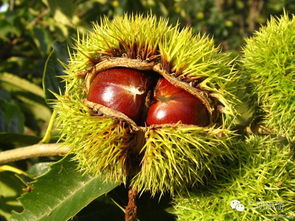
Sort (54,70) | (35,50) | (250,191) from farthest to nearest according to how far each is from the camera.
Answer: (35,50)
(54,70)
(250,191)

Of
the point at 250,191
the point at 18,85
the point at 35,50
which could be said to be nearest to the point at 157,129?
the point at 250,191

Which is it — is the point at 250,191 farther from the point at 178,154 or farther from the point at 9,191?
the point at 9,191

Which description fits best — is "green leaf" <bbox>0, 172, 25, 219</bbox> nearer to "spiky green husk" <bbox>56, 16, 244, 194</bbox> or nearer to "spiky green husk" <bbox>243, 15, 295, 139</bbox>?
"spiky green husk" <bbox>56, 16, 244, 194</bbox>

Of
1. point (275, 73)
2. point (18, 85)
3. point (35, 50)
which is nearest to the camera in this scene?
point (275, 73)

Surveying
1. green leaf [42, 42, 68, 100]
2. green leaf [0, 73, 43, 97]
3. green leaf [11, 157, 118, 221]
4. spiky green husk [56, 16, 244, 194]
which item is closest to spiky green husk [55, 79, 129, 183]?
spiky green husk [56, 16, 244, 194]

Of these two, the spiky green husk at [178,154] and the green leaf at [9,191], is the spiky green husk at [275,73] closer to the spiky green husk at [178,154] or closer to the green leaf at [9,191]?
the spiky green husk at [178,154]

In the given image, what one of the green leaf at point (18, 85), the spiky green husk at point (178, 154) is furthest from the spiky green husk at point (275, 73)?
the green leaf at point (18, 85)

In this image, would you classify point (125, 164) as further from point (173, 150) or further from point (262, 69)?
point (262, 69)

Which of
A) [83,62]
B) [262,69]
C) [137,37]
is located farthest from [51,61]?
[262,69]
